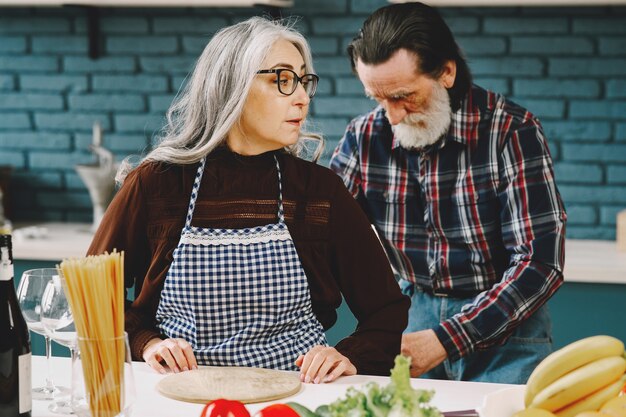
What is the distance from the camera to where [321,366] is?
166 cm

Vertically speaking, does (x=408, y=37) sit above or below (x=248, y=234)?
above

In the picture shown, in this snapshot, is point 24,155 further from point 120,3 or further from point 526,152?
point 526,152

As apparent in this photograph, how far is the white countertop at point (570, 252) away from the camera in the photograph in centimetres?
288

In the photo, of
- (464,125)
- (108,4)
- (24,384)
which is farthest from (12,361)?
(108,4)

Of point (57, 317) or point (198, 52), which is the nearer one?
point (57, 317)

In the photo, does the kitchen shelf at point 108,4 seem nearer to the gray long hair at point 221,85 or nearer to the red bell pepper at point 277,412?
the gray long hair at point 221,85

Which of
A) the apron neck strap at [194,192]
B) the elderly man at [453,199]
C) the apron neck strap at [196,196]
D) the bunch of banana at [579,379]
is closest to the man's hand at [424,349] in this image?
the elderly man at [453,199]

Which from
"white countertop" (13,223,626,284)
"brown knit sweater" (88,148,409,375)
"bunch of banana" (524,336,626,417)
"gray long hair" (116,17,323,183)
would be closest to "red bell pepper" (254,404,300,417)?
"bunch of banana" (524,336,626,417)

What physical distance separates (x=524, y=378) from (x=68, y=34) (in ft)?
8.09

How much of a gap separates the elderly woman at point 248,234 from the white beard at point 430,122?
1.10ft

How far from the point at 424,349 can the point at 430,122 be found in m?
0.56

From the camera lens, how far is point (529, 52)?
3408 millimetres

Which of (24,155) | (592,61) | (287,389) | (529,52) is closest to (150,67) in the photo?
(24,155)

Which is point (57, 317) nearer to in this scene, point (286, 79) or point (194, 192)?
point (194, 192)
